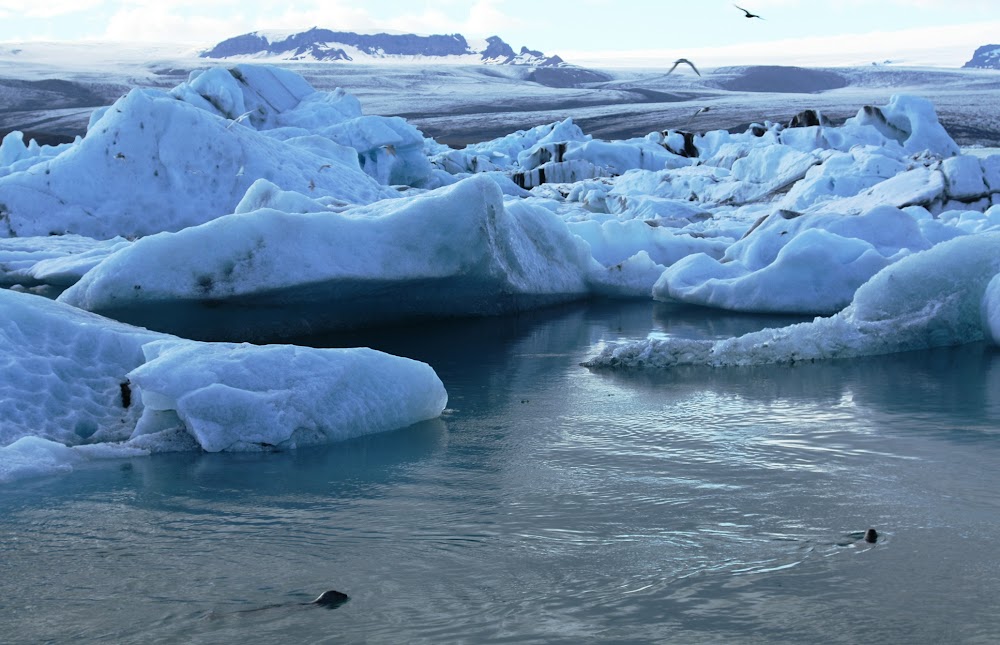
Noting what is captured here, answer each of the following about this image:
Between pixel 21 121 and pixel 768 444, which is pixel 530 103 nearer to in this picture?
pixel 21 121

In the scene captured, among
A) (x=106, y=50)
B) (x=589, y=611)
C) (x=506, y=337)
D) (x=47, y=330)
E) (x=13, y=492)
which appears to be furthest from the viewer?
(x=106, y=50)

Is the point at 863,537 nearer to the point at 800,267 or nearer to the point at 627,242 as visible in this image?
the point at 800,267

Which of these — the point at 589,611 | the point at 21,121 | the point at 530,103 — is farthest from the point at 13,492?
the point at 530,103

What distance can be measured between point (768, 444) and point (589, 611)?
183 centimetres

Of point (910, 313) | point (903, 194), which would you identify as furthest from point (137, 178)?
point (903, 194)

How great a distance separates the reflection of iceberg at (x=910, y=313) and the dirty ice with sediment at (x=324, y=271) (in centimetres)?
1

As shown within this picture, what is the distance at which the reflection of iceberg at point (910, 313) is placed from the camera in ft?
20.7

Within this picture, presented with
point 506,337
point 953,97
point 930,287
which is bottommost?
point 506,337

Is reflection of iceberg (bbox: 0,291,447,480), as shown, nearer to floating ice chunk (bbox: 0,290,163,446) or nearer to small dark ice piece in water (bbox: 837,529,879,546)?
floating ice chunk (bbox: 0,290,163,446)

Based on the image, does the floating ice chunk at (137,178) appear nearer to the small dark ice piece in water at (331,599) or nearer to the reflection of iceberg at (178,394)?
the reflection of iceberg at (178,394)

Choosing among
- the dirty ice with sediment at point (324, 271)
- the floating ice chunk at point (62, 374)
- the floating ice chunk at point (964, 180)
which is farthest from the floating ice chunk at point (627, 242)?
the floating ice chunk at point (62, 374)

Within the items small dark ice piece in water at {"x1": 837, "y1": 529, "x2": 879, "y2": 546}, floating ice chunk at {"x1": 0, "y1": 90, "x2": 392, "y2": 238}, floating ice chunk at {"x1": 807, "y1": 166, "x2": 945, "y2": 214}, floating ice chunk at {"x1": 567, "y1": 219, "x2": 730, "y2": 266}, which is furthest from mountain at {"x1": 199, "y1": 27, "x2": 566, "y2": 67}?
small dark ice piece in water at {"x1": 837, "y1": 529, "x2": 879, "y2": 546}

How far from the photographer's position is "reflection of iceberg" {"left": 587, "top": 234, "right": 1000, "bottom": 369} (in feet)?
20.7

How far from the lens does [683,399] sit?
520 cm
